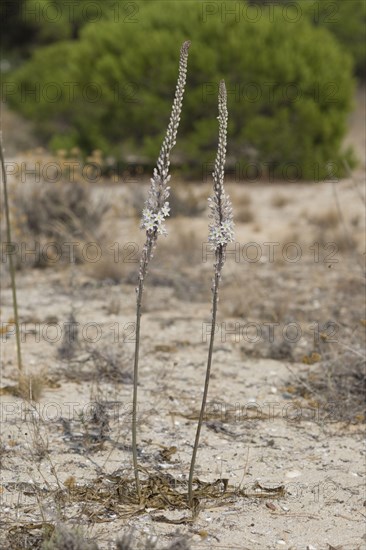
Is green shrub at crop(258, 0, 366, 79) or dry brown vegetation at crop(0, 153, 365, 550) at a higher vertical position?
green shrub at crop(258, 0, 366, 79)

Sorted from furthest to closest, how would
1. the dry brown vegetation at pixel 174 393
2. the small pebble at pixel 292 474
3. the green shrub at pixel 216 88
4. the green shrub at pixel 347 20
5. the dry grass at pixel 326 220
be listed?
the green shrub at pixel 347 20
the green shrub at pixel 216 88
the dry grass at pixel 326 220
the small pebble at pixel 292 474
the dry brown vegetation at pixel 174 393

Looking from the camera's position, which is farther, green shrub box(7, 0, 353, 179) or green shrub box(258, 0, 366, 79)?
green shrub box(258, 0, 366, 79)

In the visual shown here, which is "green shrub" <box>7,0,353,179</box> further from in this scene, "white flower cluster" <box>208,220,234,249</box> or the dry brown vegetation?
"white flower cluster" <box>208,220,234,249</box>

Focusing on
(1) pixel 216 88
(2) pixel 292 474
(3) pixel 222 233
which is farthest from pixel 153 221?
(1) pixel 216 88

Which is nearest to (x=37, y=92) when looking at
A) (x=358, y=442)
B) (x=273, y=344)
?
(x=273, y=344)

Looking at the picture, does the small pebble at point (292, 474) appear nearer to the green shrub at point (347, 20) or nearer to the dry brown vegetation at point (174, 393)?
the dry brown vegetation at point (174, 393)

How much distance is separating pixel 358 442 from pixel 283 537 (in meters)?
1.10

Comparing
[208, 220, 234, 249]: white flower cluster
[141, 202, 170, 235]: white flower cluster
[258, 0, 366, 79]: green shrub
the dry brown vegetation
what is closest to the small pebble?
the dry brown vegetation

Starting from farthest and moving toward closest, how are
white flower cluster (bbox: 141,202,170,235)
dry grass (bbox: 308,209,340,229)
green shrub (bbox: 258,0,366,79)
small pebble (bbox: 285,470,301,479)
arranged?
green shrub (bbox: 258,0,366,79)
dry grass (bbox: 308,209,340,229)
small pebble (bbox: 285,470,301,479)
white flower cluster (bbox: 141,202,170,235)

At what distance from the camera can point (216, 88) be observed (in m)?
12.1

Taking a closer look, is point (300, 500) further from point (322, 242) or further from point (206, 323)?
point (322, 242)

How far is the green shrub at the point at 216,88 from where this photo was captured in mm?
12352

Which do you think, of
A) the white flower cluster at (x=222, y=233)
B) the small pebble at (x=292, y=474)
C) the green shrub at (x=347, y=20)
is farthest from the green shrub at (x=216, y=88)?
the white flower cluster at (x=222, y=233)

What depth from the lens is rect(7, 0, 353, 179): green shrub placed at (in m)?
12.4
